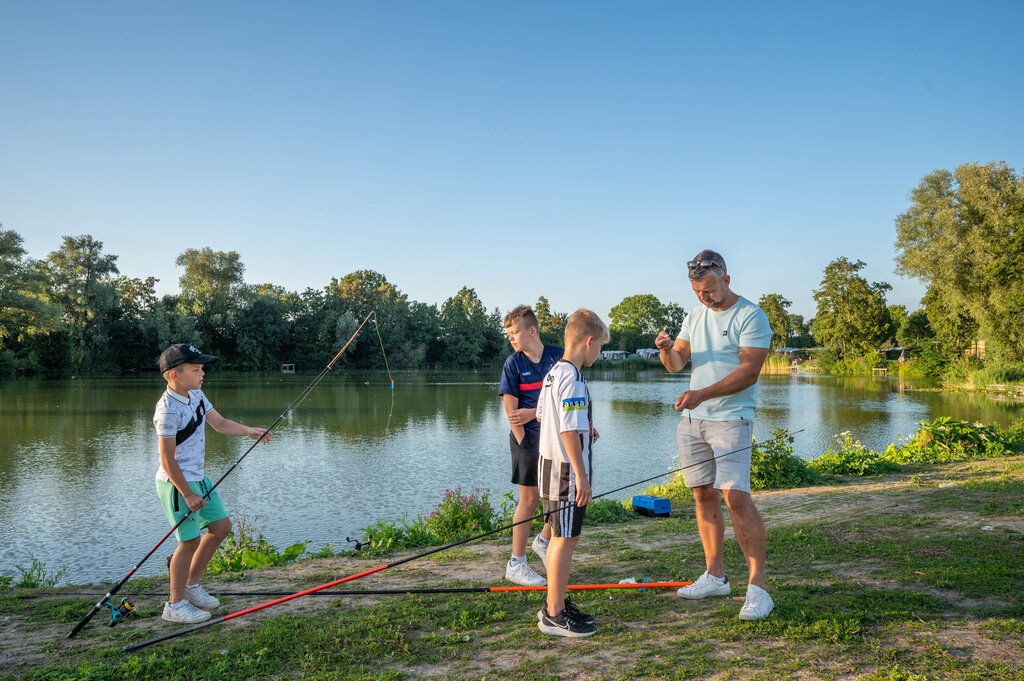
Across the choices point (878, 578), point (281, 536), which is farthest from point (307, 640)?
point (281, 536)

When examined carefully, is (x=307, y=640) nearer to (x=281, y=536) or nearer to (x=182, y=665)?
(x=182, y=665)

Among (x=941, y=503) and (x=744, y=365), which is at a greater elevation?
(x=744, y=365)

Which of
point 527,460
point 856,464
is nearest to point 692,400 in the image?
point 527,460

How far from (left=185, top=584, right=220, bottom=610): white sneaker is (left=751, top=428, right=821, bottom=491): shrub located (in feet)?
23.3

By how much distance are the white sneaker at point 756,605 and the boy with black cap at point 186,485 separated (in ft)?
9.86

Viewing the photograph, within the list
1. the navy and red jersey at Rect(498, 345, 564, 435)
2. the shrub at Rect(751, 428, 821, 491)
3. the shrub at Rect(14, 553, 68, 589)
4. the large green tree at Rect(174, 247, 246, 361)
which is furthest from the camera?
the large green tree at Rect(174, 247, 246, 361)

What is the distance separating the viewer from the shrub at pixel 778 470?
28.9 feet

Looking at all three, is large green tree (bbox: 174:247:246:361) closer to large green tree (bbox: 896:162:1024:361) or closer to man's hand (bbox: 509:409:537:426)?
large green tree (bbox: 896:162:1024:361)

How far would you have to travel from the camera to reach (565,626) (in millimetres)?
3262

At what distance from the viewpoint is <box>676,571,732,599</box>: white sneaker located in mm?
3750

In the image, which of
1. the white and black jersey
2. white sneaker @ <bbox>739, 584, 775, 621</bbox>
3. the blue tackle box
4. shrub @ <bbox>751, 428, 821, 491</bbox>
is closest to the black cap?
the white and black jersey

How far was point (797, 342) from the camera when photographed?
10394 cm

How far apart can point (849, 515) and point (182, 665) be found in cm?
572

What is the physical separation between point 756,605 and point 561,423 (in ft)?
4.72
